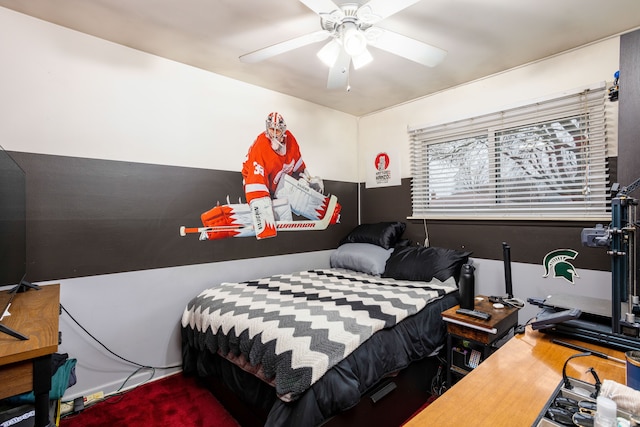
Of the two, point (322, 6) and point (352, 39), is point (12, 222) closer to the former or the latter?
point (322, 6)

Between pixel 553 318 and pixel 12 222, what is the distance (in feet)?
8.73

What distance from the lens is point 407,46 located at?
1719 millimetres

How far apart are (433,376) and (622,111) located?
1959mm

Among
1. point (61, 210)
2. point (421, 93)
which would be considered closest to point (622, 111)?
point (421, 93)

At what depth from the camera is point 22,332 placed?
1.17 meters

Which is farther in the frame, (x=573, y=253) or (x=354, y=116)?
(x=354, y=116)

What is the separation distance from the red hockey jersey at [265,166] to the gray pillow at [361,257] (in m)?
Answer: 0.96

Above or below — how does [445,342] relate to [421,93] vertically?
below

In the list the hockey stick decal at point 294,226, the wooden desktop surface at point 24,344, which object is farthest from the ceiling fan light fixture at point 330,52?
the wooden desktop surface at point 24,344

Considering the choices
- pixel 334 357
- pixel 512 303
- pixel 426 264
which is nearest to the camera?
pixel 334 357

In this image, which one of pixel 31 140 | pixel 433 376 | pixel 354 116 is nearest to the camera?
pixel 31 140

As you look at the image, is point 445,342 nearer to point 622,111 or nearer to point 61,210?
point 622,111

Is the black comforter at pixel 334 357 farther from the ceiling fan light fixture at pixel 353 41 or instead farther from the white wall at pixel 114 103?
the ceiling fan light fixture at pixel 353 41

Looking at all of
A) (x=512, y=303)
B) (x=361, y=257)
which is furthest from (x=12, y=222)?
(x=512, y=303)
